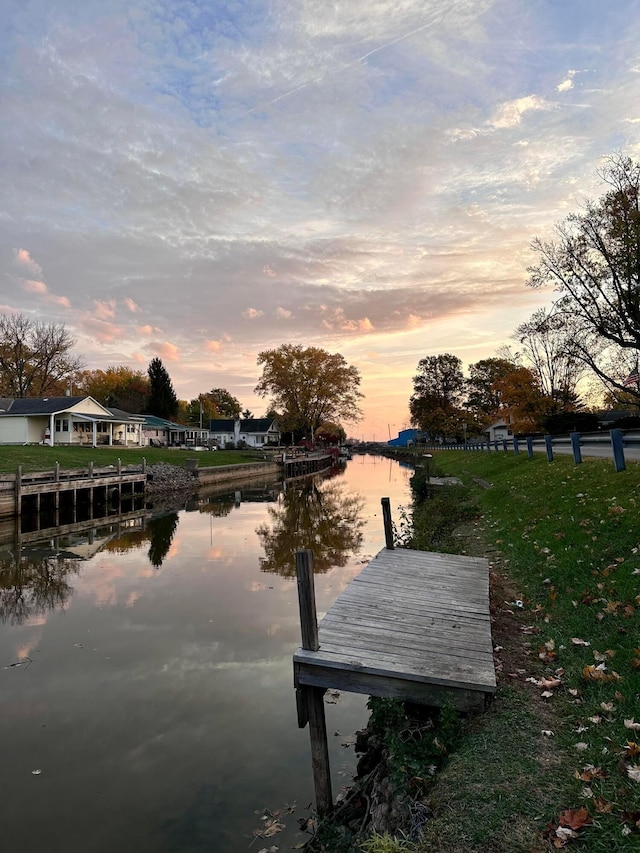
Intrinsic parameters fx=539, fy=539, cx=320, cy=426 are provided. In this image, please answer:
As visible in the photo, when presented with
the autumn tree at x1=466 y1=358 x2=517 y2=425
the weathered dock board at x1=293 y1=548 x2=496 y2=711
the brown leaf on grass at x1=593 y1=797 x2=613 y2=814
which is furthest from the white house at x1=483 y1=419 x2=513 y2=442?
the brown leaf on grass at x1=593 y1=797 x2=613 y2=814

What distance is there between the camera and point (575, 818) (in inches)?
122

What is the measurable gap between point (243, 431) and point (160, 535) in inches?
3012

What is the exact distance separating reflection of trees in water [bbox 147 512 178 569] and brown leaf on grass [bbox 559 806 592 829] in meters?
13.5

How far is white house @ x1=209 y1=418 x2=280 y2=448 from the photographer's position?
94.9m

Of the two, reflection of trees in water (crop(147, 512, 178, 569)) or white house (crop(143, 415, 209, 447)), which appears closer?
reflection of trees in water (crop(147, 512, 178, 569))

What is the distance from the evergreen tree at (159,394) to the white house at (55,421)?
114 feet

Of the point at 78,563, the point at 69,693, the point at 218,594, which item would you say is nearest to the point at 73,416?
the point at 78,563

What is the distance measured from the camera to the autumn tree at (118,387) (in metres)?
92.2

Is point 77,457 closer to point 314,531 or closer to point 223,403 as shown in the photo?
point 314,531

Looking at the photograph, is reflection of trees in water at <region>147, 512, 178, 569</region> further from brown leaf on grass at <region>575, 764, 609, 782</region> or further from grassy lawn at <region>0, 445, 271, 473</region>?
brown leaf on grass at <region>575, 764, 609, 782</region>

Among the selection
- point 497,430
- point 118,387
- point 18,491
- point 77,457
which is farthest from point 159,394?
point 18,491

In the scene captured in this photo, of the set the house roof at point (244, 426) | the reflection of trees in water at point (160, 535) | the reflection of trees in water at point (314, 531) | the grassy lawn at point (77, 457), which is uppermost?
the house roof at point (244, 426)

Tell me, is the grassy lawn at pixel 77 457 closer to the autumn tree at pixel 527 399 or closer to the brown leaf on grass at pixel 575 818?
the autumn tree at pixel 527 399

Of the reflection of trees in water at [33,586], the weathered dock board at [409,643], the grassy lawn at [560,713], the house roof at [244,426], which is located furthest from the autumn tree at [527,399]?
the house roof at [244,426]
